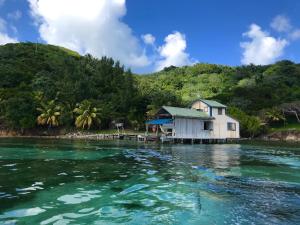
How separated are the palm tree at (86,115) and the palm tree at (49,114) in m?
2.88

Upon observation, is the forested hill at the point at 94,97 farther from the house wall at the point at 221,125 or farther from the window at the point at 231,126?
the house wall at the point at 221,125

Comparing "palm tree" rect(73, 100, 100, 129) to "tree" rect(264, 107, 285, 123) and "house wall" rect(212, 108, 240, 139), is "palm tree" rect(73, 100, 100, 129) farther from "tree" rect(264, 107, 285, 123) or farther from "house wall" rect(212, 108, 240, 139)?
"tree" rect(264, 107, 285, 123)

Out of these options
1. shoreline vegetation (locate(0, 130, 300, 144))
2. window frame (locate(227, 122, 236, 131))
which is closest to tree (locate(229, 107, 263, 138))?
shoreline vegetation (locate(0, 130, 300, 144))

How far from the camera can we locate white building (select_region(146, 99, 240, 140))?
42406mm

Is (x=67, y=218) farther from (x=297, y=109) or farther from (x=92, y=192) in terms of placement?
(x=297, y=109)

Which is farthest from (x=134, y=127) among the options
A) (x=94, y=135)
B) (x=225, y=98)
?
(x=225, y=98)

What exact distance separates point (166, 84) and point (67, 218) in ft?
277

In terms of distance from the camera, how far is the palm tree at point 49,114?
5359 centimetres

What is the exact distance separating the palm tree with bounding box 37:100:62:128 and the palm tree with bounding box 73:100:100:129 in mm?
2884

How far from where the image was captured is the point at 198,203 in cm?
1013

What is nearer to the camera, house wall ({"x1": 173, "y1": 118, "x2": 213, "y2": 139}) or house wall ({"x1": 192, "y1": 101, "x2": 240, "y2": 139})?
house wall ({"x1": 173, "y1": 118, "x2": 213, "y2": 139})

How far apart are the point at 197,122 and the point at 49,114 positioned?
23670 mm

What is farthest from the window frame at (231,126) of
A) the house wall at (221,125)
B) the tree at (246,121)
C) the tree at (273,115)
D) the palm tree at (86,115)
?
the palm tree at (86,115)

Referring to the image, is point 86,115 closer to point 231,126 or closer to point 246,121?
point 231,126
